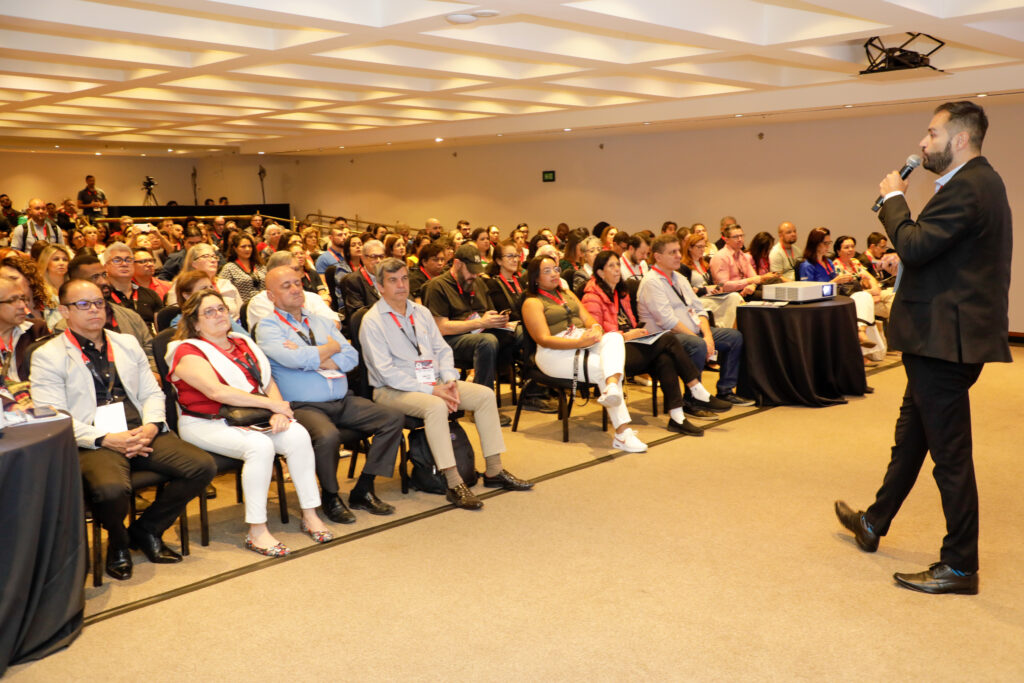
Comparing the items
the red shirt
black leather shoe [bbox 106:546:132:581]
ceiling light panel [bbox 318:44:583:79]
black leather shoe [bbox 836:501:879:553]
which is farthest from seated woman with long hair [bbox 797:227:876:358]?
black leather shoe [bbox 106:546:132:581]

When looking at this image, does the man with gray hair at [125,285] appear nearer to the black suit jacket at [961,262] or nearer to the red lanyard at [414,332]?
the red lanyard at [414,332]

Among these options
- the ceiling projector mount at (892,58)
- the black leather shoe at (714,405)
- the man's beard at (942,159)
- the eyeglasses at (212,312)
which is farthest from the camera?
the ceiling projector mount at (892,58)

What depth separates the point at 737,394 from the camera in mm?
6445

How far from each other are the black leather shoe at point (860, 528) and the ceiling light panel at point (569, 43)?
14.0ft

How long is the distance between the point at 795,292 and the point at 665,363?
1249 mm

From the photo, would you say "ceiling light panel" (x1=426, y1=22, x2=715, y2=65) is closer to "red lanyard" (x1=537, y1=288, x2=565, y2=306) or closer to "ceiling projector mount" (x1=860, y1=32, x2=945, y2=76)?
"ceiling projector mount" (x1=860, y1=32, x2=945, y2=76)

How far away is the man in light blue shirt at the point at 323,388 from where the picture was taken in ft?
13.4

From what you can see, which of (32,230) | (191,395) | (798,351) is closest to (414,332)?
(191,395)

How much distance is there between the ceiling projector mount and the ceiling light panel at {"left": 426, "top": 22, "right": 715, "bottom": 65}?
142cm

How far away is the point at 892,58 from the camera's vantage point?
22.5 feet

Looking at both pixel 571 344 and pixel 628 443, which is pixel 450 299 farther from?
pixel 628 443

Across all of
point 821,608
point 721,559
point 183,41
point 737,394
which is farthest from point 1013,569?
point 183,41

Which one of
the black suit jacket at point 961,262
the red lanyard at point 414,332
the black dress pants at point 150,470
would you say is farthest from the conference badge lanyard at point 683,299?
the black dress pants at point 150,470

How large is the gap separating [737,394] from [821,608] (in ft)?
11.5
